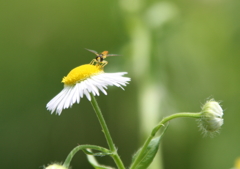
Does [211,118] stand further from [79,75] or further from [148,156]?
[79,75]

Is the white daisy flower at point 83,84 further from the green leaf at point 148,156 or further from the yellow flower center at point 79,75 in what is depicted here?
the green leaf at point 148,156

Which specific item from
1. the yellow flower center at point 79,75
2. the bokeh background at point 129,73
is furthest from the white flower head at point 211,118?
the bokeh background at point 129,73

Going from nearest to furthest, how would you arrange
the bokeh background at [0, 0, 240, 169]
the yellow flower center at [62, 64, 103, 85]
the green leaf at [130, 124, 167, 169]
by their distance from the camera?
the green leaf at [130, 124, 167, 169] → the yellow flower center at [62, 64, 103, 85] → the bokeh background at [0, 0, 240, 169]

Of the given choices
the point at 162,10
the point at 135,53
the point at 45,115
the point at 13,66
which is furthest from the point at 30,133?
the point at 162,10

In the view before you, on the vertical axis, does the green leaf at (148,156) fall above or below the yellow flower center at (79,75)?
below

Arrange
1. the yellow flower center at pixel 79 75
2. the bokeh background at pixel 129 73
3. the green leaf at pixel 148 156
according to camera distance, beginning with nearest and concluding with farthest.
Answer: the green leaf at pixel 148 156, the yellow flower center at pixel 79 75, the bokeh background at pixel 129 73

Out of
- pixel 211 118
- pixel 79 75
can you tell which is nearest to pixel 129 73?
pixel 79 75

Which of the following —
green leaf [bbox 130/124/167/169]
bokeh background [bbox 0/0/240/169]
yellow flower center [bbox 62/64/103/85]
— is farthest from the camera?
bokeh background [bbox 0/0/240/169]

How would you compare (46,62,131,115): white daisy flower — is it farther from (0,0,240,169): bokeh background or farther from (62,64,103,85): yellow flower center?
(0,0,240,169): bokeh background

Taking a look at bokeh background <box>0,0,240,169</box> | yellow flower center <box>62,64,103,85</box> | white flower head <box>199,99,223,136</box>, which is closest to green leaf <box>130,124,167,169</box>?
white flower head <box>199,99,223,136</box>
